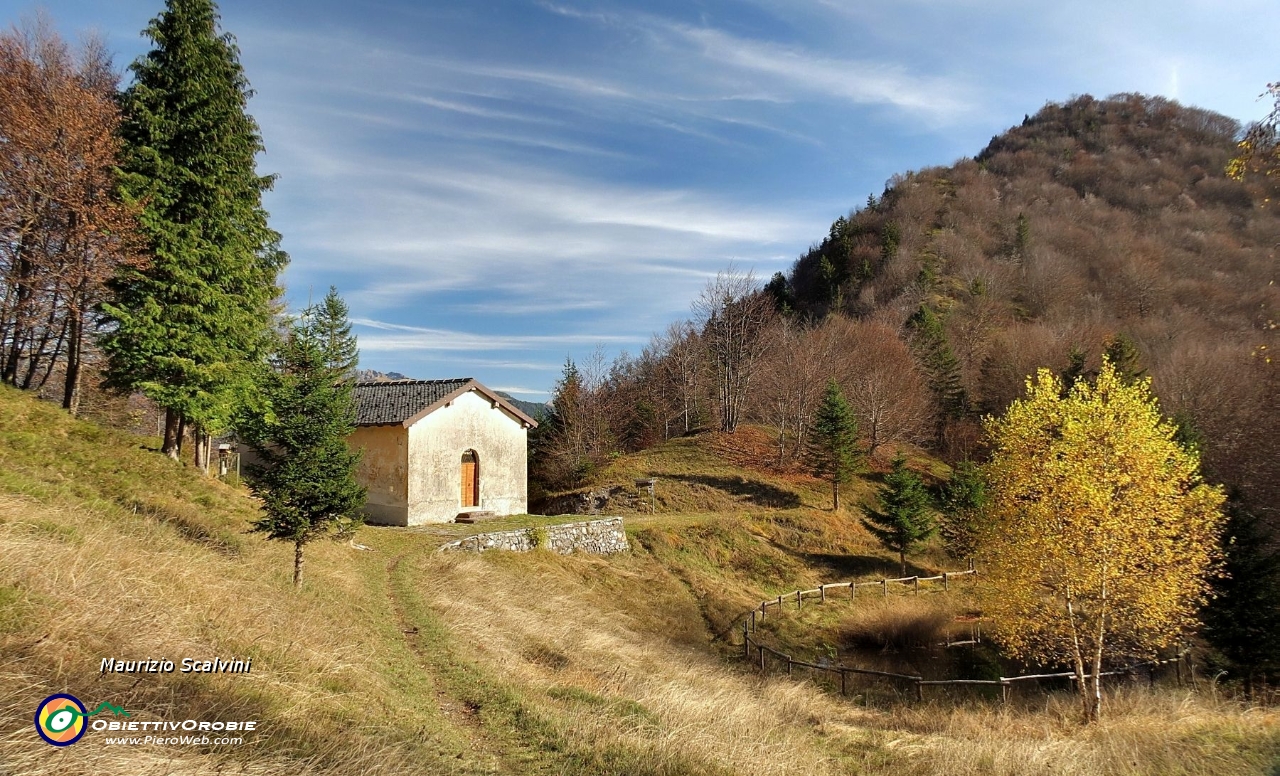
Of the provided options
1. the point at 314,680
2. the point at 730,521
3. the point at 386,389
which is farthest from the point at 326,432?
the point at 730,521

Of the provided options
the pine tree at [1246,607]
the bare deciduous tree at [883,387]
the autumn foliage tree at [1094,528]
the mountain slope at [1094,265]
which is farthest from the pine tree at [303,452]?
the bare deciduous tree at [883,387]

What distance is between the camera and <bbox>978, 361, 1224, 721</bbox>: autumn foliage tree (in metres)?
15.5

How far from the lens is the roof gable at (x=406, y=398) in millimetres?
23734

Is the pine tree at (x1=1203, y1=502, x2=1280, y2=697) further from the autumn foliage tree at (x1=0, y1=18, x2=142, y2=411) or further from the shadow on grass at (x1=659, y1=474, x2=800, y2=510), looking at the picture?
the autumn foliage tree at (x1=0, y1=18, x2=142, y2=411)

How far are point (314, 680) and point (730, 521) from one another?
1026 inches

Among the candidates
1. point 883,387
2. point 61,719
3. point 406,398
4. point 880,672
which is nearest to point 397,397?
point 406,398

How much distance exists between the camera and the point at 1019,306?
73312mm

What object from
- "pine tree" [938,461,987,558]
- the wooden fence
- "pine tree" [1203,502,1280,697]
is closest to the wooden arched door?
the wooden fence

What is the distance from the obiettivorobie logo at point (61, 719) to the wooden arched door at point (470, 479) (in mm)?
20897

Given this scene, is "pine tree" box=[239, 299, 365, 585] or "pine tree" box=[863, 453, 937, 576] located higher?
"pine tree" box=[239, 299, 365, 585]

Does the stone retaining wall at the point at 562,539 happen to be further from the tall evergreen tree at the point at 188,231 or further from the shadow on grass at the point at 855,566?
the shadow on grass at the point at 855,566

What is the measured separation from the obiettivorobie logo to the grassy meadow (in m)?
0.14

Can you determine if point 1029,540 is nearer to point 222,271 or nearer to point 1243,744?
point 1243,744

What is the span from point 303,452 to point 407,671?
4.96 m
